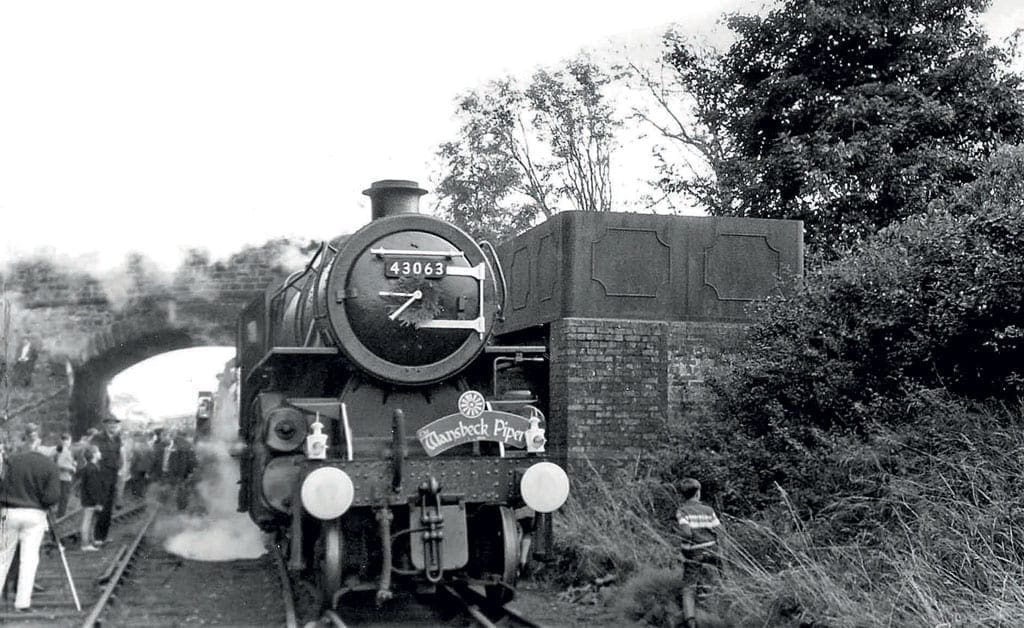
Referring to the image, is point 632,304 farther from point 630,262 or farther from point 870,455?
point 870,455

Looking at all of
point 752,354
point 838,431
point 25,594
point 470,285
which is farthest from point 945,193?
point 25,594

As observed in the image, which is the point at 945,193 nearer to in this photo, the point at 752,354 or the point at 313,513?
the point at 752,354

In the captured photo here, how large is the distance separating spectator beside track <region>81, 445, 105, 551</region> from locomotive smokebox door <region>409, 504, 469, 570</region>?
5041mm

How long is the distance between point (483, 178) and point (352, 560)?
16.6 metres

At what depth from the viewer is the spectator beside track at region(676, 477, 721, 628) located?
6.58 metres

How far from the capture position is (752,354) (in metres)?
9.05

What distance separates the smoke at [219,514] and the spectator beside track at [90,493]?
0.81 meters

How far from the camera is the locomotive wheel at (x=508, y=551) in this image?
22.9 ft

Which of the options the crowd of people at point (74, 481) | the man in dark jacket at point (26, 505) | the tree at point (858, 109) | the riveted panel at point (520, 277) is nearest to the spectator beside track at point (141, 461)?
the crowd of people at point (74, 481)

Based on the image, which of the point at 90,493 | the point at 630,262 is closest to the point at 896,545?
the point at 630,262

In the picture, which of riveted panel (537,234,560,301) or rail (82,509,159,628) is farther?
riveted panel (537,234,560,301)

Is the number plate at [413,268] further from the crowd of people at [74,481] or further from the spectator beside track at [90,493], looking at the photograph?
the spectator beside track at [90,493]

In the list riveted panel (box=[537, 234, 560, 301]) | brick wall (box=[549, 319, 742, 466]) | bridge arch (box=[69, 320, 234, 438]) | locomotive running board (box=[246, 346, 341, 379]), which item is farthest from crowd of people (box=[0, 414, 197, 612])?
riveted panel (box=[537, 234, 560, 301])

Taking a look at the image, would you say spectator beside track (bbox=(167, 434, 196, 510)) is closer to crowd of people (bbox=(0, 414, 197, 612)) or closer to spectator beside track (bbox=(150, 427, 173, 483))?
crowd of people (bbox=(0, 414, 197, 612))
